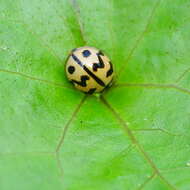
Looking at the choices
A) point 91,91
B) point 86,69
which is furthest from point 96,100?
point 86,69

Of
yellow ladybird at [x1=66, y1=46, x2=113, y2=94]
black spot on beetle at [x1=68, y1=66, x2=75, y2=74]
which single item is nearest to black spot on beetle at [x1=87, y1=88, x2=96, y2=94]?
yellow ladybird at [x1=66, y1=46, x2=113, y2=94]

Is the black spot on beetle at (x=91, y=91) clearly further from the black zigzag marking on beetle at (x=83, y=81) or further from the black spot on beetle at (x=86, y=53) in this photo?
the black spot on beetle at (x=86, y=53)

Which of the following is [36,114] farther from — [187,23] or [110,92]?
[187,23]

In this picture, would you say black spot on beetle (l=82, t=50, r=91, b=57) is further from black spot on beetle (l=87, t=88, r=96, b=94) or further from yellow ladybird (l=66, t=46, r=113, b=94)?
black spot on beetle (l=87, t=88, r=96, b=94)

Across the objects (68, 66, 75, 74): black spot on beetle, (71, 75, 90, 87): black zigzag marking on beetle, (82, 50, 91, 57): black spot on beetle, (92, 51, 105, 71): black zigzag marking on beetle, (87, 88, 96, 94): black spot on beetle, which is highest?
(82, 50, 91, 57): black spot on beetle

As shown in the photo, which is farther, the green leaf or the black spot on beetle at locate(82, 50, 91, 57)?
the black spot on beetle at locate(82, 50, 91, 57)

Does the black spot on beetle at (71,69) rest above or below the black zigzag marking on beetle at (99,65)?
below

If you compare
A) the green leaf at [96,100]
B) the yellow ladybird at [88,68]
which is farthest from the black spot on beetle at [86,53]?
the green leaf at [96,100]
